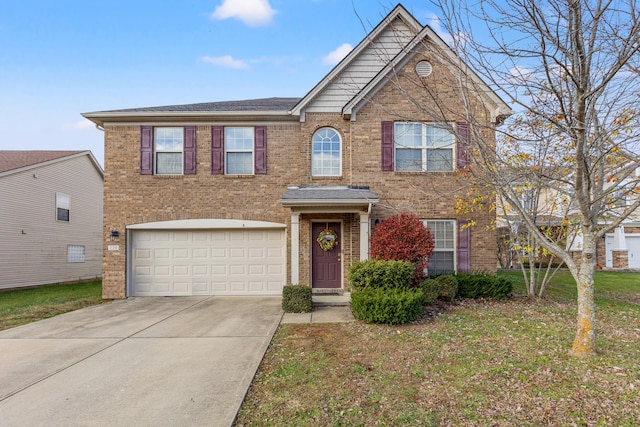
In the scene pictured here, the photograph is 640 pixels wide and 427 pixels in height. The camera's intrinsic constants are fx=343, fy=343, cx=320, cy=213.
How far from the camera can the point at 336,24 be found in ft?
17.9

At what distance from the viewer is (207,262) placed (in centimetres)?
1084

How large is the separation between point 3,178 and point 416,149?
1577cm

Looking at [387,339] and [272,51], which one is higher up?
[272,51]

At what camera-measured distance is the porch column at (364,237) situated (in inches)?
384

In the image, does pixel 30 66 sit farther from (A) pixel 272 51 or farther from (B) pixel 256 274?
(B) pixel 256 274

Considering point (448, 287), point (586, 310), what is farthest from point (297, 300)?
point (586, 310)

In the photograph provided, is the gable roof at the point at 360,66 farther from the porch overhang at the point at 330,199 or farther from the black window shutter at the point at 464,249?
the black window shutter at the point at 464,249

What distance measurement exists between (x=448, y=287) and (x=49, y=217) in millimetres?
16816

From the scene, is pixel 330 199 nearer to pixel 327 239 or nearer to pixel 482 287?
pixel 327 239

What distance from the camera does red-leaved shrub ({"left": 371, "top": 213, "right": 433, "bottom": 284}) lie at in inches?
329

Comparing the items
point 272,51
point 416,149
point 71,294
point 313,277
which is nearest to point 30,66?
point 71,294

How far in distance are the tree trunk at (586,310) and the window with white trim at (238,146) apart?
870cm

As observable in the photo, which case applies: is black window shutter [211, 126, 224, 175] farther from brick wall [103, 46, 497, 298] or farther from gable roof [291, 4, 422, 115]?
gable roof [291, 4, 422, 115]

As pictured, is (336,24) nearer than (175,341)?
Yes
